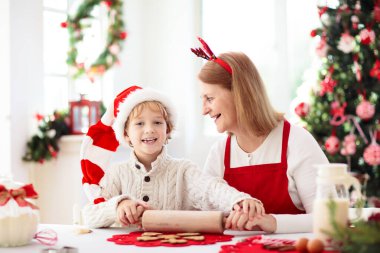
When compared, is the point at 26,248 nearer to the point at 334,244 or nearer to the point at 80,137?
the point at 334,244

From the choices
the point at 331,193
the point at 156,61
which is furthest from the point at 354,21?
the point at 331,193

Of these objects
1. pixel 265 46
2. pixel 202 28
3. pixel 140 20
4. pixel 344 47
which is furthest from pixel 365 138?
pixel 140 20

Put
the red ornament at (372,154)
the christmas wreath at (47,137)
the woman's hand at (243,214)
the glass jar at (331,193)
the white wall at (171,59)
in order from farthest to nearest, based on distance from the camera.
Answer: the white wall at (171,59) → the christmas wreath at (47,137) → the red ornament at (372,154) → the woman's hand at (243,214) → the glass jar at (331,193)

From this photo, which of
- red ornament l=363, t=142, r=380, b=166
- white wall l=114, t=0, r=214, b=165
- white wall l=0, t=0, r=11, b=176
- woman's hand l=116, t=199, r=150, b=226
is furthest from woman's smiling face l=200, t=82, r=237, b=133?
white wall l=114, t=0, r=214, b=165

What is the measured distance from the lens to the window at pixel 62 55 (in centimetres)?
493

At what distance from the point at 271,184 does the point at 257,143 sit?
0.19 metres

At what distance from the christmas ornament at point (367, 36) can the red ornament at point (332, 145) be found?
26.7 inches

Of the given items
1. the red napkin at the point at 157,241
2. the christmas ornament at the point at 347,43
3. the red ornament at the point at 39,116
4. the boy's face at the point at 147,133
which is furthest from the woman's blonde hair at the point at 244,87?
the red ornament at the point at 39,116

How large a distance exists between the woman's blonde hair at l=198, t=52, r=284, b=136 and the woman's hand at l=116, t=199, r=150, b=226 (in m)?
0.58

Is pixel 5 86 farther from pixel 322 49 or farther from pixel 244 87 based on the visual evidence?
pixel 244 87

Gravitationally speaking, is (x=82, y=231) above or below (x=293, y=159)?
below

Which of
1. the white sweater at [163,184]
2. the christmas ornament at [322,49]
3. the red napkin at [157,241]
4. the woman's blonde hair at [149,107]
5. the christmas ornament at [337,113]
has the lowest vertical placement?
the red napkin at [157,241]

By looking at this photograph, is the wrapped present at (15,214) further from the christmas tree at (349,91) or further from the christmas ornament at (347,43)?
the christmas ornament at (347,43)

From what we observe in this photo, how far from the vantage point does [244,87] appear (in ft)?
7.80
